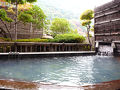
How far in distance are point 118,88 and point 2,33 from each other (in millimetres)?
16643

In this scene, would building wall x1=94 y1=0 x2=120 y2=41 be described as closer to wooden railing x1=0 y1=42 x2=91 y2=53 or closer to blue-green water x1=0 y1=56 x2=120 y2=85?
wooden railing x1=0 y1=42 x2=91 y2=53

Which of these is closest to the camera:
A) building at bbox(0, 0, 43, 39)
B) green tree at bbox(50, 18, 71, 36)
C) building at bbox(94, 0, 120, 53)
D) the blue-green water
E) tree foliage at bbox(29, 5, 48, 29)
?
the blue-green water

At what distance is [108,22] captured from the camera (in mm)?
12156

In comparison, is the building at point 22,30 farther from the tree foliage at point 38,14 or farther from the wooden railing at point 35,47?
the wooden railing at point 35,47

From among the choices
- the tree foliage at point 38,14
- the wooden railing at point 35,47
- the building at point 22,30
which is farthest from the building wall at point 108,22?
the building at point 22,30

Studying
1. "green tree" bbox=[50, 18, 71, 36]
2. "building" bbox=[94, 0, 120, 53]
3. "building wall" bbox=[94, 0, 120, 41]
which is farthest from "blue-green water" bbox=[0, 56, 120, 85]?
"green tree" bbox=[50, 18, 71, 36]

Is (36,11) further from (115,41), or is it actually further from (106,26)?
(115,41)

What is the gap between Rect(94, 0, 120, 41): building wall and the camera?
11.1 m

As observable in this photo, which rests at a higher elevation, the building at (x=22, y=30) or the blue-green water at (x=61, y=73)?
the building at (x=22, y=30)

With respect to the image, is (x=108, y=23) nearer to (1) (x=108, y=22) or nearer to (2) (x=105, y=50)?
(1) (x=108, y=22)

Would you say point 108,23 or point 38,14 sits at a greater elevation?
point 38,14

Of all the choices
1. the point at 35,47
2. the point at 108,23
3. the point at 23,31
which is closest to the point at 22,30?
the point at 23,31

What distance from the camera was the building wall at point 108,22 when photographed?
11121 mm

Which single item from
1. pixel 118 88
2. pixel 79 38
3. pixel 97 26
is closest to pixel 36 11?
pixel 79 38
